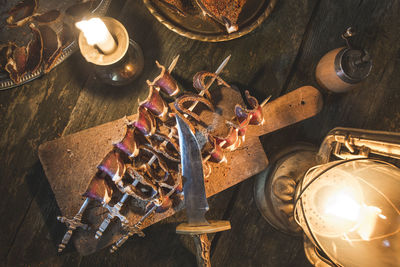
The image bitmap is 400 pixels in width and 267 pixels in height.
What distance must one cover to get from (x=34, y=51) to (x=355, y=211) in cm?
108

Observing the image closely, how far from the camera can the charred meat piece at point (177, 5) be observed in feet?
2.58

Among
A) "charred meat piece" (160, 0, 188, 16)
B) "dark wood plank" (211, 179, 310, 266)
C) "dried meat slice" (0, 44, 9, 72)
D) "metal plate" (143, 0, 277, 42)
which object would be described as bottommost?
"dark wood plank" (211, 179, 310, 266)

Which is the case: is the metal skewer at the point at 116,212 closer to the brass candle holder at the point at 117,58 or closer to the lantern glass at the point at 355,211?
the brass candle holder at the point at 117,58

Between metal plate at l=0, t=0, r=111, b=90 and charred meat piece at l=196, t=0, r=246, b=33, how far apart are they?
35 centimetres

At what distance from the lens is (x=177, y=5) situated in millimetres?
798

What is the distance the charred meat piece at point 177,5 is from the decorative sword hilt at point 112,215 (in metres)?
0.62

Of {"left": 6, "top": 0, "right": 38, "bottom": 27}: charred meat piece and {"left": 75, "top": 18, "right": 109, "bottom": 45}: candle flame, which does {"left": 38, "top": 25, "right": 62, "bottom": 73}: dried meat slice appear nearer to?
{"left": 6, "top": 0, "right": 38, "bottom": 27}: charred meat piece

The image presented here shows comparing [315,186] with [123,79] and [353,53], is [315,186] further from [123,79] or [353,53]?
[123,79]

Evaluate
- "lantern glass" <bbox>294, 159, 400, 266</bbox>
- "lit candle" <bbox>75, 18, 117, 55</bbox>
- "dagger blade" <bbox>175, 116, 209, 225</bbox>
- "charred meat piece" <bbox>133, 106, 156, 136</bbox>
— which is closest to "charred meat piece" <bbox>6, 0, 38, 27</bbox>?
"lit candle" <bbox>75, 18, 117, 55</bbox>

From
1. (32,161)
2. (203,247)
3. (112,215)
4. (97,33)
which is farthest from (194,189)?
(32,161)

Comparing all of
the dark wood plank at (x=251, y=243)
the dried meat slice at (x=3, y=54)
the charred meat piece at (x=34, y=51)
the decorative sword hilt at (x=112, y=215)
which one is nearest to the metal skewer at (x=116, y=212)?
the decorative sword hilt at (x=112, y=215)

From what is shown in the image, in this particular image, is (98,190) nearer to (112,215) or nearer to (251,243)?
(112,215)

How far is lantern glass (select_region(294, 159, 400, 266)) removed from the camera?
529mm

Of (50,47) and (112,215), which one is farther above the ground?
(50,47)
